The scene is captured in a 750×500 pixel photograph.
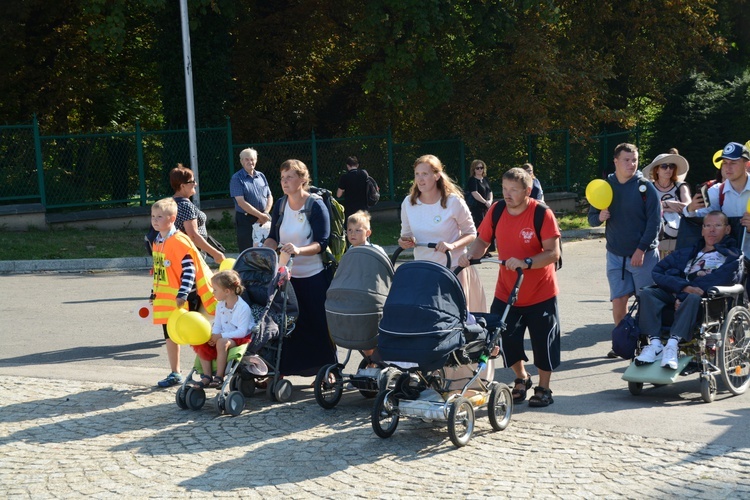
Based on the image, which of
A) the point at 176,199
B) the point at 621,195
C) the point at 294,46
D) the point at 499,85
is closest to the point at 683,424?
the point at 621,195

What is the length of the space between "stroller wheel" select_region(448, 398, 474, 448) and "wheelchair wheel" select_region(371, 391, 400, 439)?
427 mm

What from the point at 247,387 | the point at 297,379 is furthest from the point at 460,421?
the point at 297,379

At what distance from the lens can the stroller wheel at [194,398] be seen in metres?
7.40

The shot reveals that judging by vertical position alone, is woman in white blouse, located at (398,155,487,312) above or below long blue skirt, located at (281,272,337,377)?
above

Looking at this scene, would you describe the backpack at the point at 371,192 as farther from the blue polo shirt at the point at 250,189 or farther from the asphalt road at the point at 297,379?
the blue polo shirt at the point at 250,189

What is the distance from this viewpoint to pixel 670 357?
24.6 feet

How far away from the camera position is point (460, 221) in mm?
7590

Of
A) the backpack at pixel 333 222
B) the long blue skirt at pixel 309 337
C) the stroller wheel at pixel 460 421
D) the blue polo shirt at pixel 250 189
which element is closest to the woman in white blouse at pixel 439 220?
the backpack at pixel 333 222

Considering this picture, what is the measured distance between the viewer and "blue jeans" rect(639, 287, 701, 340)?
297 inches

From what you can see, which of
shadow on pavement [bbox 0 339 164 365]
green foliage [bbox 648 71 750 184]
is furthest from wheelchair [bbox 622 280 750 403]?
green foliage [bbox 648 71 750 184]

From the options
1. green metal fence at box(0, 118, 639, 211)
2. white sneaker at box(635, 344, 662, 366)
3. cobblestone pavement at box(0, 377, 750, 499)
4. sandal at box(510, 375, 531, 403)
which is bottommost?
cobblestone pavement at box(0, 377, 750, 499)

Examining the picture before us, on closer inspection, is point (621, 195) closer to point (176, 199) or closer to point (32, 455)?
point (176, 199)

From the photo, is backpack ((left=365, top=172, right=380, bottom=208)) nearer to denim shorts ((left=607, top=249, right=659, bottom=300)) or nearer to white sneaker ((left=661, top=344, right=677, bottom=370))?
denim shorts ((left=607, top=249, right=659, bottom=300))

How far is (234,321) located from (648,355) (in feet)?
10.7
